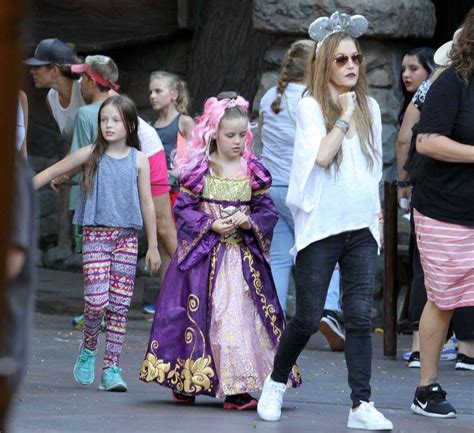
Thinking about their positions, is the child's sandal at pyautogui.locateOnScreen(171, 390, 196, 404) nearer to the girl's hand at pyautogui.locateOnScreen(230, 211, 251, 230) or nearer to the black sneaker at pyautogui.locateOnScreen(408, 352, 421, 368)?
the girl's hand at pyautogui.locateOnScreen(230, 211, 251, 230)

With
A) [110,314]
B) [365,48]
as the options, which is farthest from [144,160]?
[365,48]

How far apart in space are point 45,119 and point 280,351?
7405 millimetres

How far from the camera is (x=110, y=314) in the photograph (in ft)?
21.1

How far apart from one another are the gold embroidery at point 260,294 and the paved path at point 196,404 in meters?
0.40

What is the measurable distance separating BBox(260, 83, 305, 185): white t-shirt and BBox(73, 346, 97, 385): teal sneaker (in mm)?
1864

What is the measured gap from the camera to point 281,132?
7809mm

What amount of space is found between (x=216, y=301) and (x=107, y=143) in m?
1.19

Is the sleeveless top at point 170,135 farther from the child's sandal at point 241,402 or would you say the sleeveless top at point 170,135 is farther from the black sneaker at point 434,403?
the black sneaker at point 434,403

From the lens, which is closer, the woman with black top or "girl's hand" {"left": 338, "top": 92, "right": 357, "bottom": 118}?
"girl's hand" {"left": 338, "top": 92, "right": 357, "bottom": 118}

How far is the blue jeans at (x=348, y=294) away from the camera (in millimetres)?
5422

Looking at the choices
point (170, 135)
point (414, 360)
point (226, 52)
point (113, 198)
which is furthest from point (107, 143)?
point (226, 52)

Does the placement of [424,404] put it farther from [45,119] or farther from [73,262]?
[45,119]

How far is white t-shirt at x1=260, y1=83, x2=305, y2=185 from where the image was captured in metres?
7.75

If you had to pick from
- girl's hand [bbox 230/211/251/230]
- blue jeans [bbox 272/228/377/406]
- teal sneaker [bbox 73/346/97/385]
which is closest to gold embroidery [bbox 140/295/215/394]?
girl's hand [bbox 230/211/251/230]
